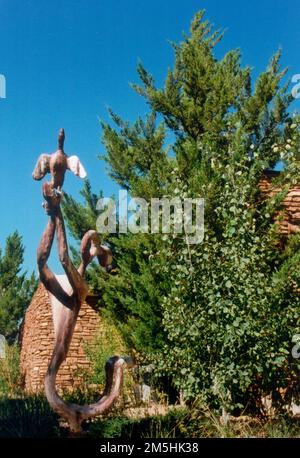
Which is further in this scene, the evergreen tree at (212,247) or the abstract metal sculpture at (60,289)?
the evergreen tree at (212,247)

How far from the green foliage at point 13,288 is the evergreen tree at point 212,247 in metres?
9.49

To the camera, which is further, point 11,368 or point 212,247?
point 11,368

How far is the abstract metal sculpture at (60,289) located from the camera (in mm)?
6051

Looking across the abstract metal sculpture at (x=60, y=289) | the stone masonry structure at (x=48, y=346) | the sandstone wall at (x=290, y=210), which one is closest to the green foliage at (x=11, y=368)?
the stone masonry structure at (x=48, y=346)

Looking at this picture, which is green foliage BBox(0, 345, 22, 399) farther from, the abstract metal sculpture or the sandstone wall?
the sandstone wall

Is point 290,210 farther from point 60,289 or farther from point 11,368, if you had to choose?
point 11,368

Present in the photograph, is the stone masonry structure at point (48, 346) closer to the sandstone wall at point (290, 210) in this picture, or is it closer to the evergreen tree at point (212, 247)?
the sandstone wall at point (290, 210)

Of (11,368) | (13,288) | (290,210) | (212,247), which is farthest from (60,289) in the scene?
(13,288)

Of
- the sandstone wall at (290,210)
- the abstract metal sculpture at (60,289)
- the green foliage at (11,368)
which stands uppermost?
the sandstone wall at (290,210)

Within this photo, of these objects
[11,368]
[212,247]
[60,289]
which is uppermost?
[212,247]

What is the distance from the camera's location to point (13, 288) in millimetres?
21531

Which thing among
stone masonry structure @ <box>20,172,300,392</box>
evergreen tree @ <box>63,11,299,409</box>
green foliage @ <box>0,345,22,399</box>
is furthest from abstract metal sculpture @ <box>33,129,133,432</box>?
green foliage @ <box>0,345,22,399</box>

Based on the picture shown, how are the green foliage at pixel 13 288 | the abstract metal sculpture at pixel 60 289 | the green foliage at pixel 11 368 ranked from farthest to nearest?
the green foliage at pixel 13 288
the green foliage at pixel 11 368
the abstract metal sculpture at pixel 60 289

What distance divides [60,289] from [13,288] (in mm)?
16054
